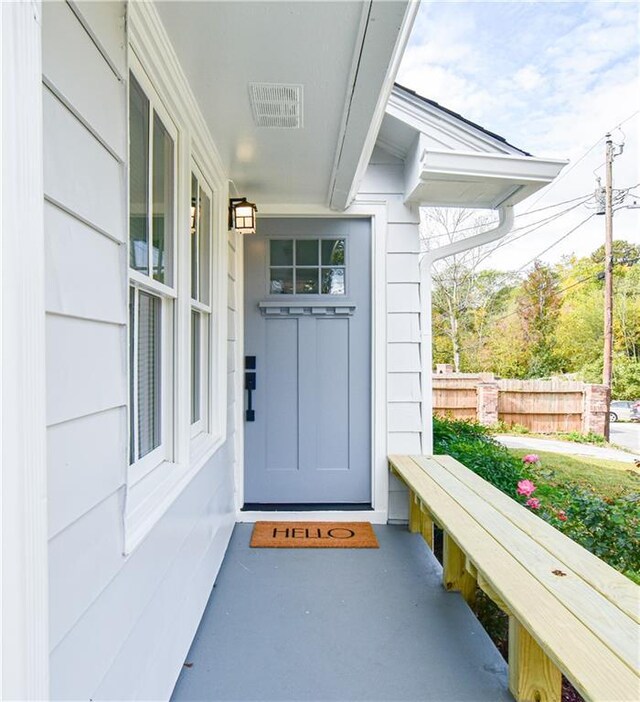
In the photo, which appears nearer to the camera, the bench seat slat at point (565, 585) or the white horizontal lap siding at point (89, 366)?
the white horizontal lap siding at point (89, 366)

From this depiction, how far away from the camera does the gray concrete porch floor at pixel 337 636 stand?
1646mm

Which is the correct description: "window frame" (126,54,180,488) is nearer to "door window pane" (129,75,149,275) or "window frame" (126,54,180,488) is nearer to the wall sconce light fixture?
"door window pane" (129,75,149,275)

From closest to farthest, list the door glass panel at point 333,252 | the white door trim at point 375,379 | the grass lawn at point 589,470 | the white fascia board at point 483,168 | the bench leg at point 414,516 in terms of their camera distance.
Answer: the white fascia board at point 483,168 < the bench leg at point 414,516 < the white door trim at point 375,379 < the door glass panel at point 333,252 < the grass lawn at point 589,470

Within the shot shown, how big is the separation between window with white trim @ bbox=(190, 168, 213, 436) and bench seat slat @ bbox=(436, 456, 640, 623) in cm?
161

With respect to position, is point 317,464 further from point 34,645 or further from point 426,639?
point 34,645

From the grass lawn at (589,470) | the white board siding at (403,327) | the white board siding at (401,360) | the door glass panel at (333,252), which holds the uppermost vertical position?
the door glass panel at (333,252)

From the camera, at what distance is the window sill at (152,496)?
3.90 feet

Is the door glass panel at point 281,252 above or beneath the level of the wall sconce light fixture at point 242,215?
beneath

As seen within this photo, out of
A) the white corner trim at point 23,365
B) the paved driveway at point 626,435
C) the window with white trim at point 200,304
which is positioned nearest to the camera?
the white corner trim at point 23,365

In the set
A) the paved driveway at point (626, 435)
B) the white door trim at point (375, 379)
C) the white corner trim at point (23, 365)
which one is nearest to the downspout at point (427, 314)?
the white door trim at point (375, 379)

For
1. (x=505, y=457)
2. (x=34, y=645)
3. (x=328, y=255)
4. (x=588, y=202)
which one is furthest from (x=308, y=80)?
(x=588, y=202)

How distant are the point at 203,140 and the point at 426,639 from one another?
100 inches

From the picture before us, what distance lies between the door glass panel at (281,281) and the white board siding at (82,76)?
7.11 feet

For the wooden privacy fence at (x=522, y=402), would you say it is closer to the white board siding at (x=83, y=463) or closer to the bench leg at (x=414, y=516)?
the bench leg at (x=414, y=516)
